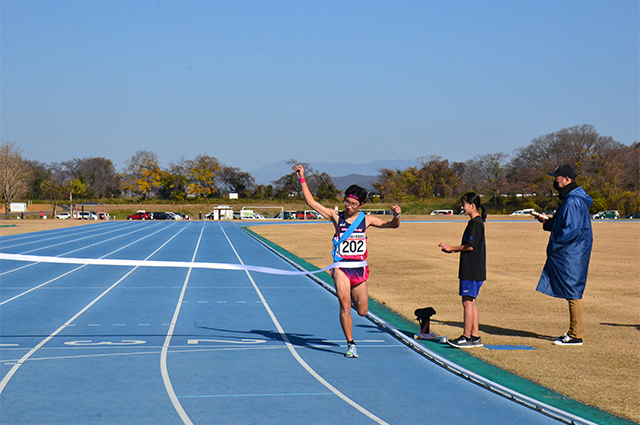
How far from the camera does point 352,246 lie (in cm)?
618

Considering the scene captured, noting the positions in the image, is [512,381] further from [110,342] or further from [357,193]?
[110,342]

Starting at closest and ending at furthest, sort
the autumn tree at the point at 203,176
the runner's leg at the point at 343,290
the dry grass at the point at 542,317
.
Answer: the dry grass at the point at 542,317 → the runner's leg at the point at 343,290 → the autumn tree at the point at 203,176

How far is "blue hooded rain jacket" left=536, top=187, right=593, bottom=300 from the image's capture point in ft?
22.2

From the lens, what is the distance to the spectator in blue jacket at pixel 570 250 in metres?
6.79

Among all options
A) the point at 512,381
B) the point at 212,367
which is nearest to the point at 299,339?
the point at 212,367

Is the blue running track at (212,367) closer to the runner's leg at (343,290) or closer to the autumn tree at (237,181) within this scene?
the runner's leg at (343,290)

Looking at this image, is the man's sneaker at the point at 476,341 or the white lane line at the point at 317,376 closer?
the white lane line at the point at 317,376

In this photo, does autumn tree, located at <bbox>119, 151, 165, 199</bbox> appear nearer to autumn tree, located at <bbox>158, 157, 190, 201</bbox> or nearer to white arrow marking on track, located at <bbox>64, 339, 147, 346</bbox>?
autumn tree, located at <bbox>158, 157, 190, 201</bbox>

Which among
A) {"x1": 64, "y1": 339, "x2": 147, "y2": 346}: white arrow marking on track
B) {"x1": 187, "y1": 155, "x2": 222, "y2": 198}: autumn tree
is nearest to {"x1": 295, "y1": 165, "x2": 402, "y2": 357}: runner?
{"x1": 64, "y1": 339, "x2": 147, "y2": 346}: white arrow marking on track

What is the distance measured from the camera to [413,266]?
17250 millimetres

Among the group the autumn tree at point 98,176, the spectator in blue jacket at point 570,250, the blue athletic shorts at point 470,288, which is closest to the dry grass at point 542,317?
the spectator in blue jacket at point 570,250

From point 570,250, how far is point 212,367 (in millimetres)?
4314

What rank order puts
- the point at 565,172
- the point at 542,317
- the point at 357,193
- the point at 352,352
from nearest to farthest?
the point at 357,193, the point at 352,352, the point at 565,172, the point at 542,317

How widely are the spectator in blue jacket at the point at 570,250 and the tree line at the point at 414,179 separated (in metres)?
71.1
